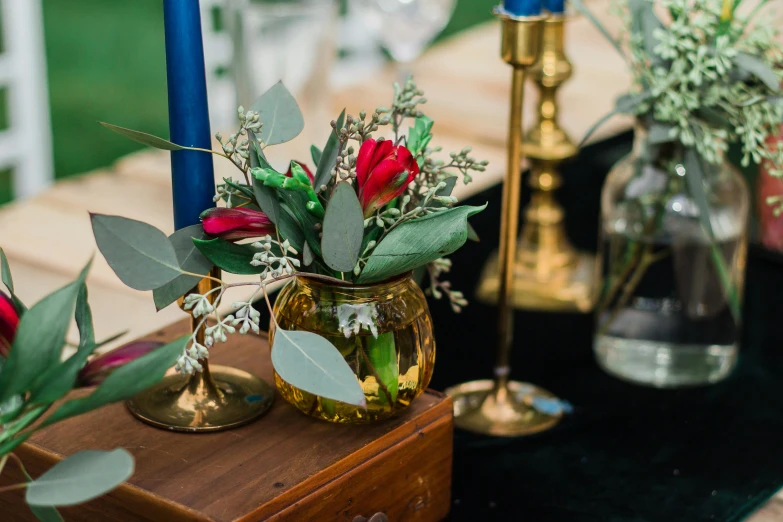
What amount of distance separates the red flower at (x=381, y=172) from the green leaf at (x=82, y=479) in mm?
249

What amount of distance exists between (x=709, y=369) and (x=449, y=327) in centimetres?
28

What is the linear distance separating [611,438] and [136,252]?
522 millimetres

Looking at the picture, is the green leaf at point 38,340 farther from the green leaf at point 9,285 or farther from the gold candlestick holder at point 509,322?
the gold candlestick holder at point 509,322

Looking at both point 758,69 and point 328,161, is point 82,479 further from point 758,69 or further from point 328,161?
point 758,69

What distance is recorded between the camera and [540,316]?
123 centimetres

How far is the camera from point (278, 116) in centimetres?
75

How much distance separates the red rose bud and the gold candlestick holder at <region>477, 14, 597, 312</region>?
687mm

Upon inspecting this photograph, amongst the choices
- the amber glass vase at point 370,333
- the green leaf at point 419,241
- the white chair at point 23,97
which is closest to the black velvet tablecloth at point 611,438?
the amber glass vase at point 370,333

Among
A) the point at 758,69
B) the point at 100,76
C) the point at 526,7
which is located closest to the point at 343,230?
the point at 526,7

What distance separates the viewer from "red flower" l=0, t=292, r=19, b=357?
63 cm

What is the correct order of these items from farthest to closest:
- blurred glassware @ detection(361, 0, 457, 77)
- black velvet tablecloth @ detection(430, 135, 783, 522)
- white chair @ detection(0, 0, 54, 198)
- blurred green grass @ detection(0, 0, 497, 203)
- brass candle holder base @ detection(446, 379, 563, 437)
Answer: blurred green grass @ detection(0, 0, 497, 203)
white chair @ detection(0, 0, 54, 198)
blurred glassware @ detection(361, 0, 457, 77)
brass candle holder base @ detection(446, 379, 563, 437)
black velvet tablecloth @ detection(430, 135, 783, 522)

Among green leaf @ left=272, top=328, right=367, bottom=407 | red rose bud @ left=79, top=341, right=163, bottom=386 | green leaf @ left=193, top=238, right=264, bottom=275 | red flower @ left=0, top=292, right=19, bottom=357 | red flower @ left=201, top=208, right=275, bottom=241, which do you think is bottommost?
green leaf @ left=272, top=328, right=367, bottom=407

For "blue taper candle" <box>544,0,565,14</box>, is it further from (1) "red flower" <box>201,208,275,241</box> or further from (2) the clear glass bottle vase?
(1) "red flower" <box>201,208,275,241</box>

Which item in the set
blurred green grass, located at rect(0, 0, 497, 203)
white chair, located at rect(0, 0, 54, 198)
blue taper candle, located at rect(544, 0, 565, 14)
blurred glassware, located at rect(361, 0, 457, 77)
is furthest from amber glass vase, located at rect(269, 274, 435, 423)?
blurred green grass, located at rect(0, 0, 497, 203)
